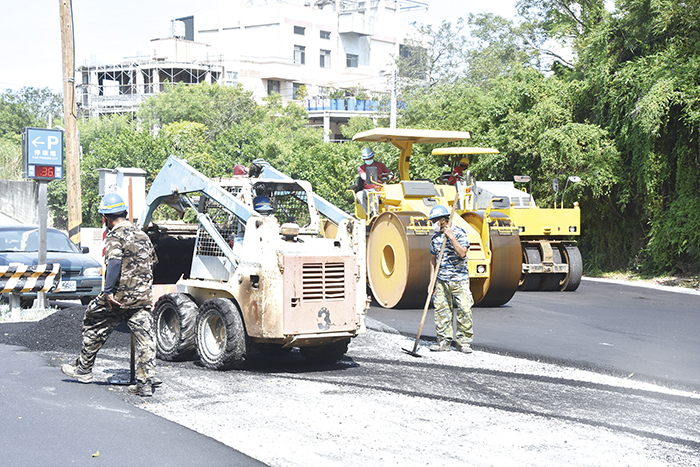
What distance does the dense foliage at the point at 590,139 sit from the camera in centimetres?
1983

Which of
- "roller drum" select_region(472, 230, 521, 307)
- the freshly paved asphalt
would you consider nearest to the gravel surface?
the freshly paved asphalt

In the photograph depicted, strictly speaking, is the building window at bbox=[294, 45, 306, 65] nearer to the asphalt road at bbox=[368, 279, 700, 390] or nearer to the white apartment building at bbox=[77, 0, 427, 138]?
the white apartment building at bbox=[77, 0, 427, 138]

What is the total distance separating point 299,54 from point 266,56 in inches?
140

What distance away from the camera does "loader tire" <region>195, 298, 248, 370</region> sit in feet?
26.8

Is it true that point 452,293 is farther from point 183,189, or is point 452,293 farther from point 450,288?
point 183,189

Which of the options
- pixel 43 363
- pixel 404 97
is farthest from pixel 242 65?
pixel 43 363

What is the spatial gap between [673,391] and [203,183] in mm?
5694

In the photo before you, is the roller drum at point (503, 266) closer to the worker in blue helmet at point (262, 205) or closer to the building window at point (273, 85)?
the worker in blue helmet at point (262, 205)

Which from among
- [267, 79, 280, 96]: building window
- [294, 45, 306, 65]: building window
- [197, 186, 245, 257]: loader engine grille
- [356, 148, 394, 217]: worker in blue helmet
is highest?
[294, 45, 306, 65]: building window

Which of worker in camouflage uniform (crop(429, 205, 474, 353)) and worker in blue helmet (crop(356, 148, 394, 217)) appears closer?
worker in camouflage uniform (crop(429, 205, 474, 353))

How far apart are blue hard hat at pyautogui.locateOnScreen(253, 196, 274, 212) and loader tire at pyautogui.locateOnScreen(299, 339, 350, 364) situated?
1.76m

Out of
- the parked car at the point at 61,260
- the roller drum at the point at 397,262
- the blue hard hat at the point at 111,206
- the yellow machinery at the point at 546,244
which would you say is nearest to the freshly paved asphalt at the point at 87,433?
the blue hard hat at the point at 111,206

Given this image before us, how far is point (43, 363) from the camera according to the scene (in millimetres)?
8781

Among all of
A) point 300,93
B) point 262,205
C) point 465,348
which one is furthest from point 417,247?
point 300,93
